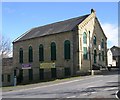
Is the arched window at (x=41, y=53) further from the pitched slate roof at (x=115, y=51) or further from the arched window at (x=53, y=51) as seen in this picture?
the pitched slate roof at (x=115, y=51)

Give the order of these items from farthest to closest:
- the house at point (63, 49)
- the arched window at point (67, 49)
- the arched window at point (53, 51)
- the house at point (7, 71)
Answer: the house at point (7, 71)
the arched window at point (53, 51)
the arched window at point (67, 49)
the house at point (63, 49)

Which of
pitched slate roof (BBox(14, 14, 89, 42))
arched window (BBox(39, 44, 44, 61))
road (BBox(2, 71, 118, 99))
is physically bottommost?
road (BBox(2, 71, 118, 99))

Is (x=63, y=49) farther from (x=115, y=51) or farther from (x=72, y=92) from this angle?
(x=115, y=51)

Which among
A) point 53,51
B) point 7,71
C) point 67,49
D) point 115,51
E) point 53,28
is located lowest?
point 7,71

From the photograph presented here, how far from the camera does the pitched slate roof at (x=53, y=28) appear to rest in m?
54.9

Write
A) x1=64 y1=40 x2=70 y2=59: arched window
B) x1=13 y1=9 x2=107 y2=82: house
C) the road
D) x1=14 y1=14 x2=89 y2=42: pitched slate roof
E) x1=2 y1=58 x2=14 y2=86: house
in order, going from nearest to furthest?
the road < x1=13 y1=9 x2=107 y2=82: house < x1=64 y1=40 x2=70 y2=59: arched window < x1=14 y1=14 x2=89 y2=42: pitched slate roof < x1=2 y1=58 x2=14 y2=86: house

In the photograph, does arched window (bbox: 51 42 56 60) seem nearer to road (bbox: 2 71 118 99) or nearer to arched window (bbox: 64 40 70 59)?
arched window (bbox: 64 40 70 59)

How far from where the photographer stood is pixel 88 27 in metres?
54.0

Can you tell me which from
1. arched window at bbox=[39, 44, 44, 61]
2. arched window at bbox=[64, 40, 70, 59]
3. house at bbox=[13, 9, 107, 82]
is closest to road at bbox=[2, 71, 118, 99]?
house at bbox=[13, 9, 107, 82]

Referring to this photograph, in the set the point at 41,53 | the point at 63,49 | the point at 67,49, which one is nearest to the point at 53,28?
the point at 41,53

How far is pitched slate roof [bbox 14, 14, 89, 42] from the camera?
5493cm

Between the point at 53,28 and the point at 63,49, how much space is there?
8025 millimetres

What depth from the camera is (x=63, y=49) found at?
5347 centimetres

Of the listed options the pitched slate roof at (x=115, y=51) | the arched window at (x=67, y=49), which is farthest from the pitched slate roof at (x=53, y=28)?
the pitched slate roof at (x=115, y=51)
